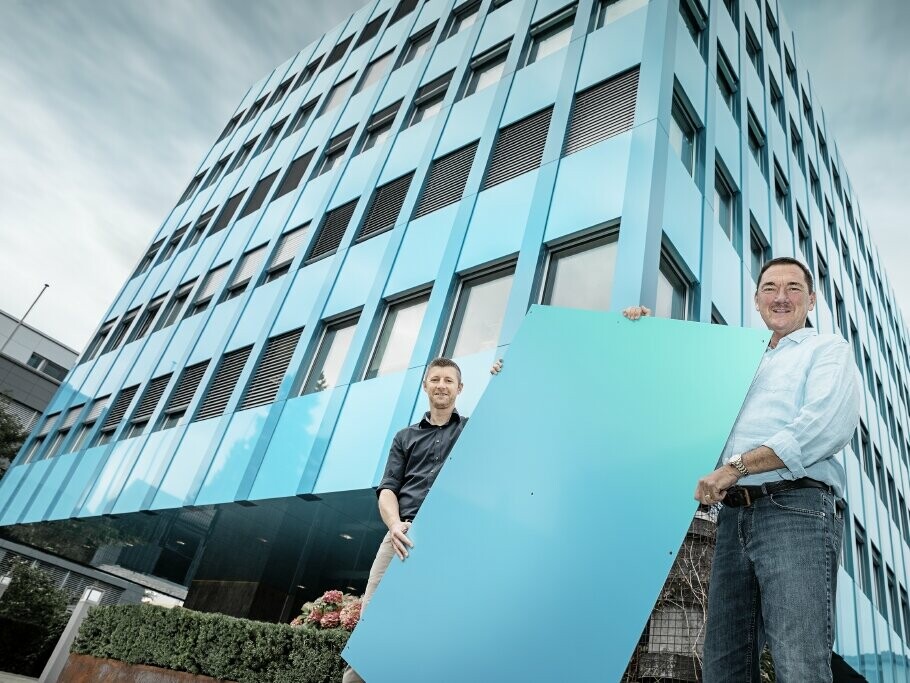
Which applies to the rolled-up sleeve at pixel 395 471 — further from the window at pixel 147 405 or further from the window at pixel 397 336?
the window at pixel 147 405

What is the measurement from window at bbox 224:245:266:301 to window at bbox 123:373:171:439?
246cm

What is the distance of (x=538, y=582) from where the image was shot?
2.30 m

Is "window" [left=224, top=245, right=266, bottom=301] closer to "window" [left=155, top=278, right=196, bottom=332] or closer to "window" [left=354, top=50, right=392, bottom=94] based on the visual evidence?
"window" [left=155, top=278, right=196, bottom=332]

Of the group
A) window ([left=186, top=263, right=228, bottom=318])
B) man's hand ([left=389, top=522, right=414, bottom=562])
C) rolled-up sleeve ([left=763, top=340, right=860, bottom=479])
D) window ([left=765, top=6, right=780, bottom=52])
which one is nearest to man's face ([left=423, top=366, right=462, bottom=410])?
man's hand ([left=389, top=522, right=414, bottom=562])

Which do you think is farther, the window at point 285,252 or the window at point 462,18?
the window at point 462,18

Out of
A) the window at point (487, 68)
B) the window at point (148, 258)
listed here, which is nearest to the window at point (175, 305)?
the window at point (148, 258)

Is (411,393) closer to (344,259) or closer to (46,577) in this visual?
(344,259)

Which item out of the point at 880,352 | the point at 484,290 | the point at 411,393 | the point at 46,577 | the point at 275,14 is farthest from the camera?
the point at 880,352

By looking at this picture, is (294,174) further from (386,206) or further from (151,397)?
(151,397)

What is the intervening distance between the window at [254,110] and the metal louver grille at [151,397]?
39.8 ft

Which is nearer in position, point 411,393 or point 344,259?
point 411,393

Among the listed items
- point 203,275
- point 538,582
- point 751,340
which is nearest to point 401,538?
point 538,582

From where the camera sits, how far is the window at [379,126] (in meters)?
13.8

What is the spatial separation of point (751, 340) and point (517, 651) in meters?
1.56
